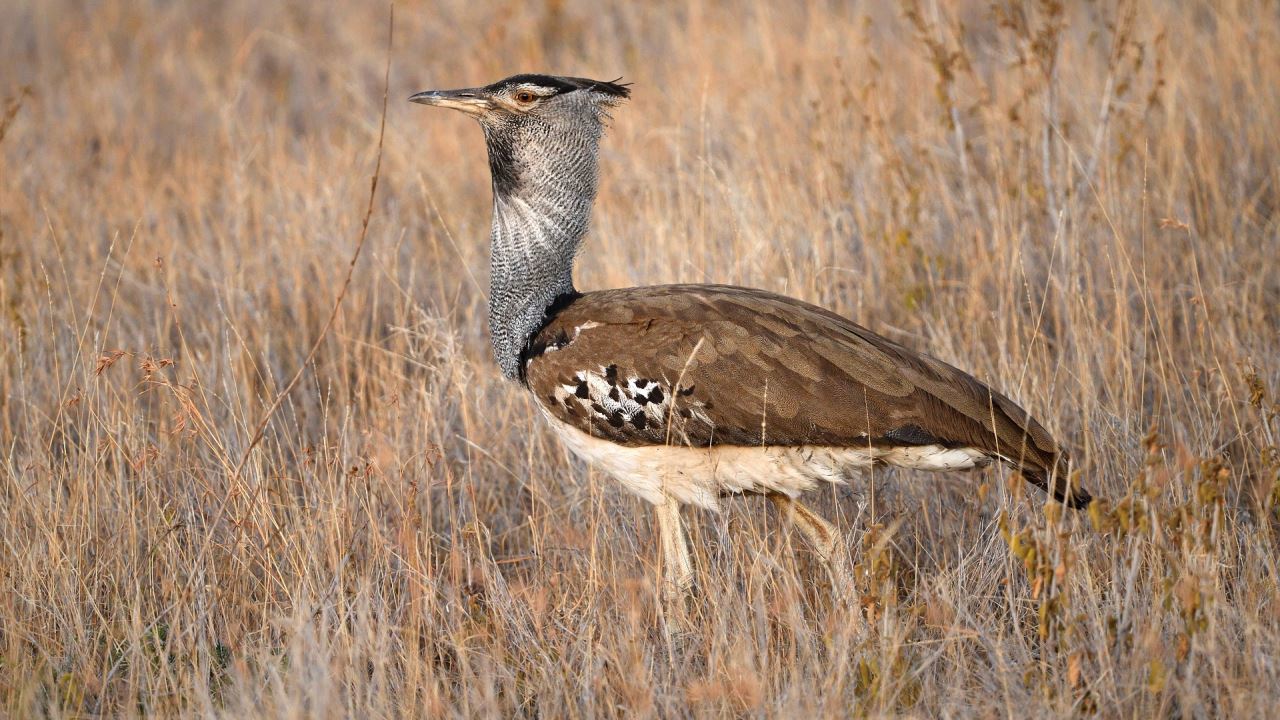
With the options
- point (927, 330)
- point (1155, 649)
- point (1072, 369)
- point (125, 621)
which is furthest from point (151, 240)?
point (1155, 649)

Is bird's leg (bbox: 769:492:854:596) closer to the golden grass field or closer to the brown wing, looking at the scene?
the golden grass field

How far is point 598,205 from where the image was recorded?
216 inches

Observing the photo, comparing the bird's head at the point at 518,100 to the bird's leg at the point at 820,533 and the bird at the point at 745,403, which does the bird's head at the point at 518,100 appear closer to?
the bird at the point at 745,403

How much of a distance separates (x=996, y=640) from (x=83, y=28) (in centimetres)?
773

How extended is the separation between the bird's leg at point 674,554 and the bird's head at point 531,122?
3.21 feet

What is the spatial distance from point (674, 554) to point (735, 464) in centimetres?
31

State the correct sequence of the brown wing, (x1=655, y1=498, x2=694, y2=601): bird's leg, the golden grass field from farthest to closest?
1. (x1=655, y1=498, x2=694, y2=601): bird's leg
2. the brown wing
3. the golden grass field

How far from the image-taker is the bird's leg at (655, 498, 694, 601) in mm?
3031

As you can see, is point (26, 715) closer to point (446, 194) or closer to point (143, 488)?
point (143, 488)

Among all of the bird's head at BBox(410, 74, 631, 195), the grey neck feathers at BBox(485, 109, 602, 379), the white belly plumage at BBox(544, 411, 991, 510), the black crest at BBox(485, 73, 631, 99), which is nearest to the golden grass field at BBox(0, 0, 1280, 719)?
the white belly plumage at BBox(544, 411, 991, 510)

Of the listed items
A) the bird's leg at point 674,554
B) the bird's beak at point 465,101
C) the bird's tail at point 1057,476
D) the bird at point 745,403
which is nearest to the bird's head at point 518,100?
the bird's beak at point 465,101

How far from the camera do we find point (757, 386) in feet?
9.43

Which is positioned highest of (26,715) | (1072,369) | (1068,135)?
(1068,135)

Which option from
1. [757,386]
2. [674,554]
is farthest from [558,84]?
[674,554]
